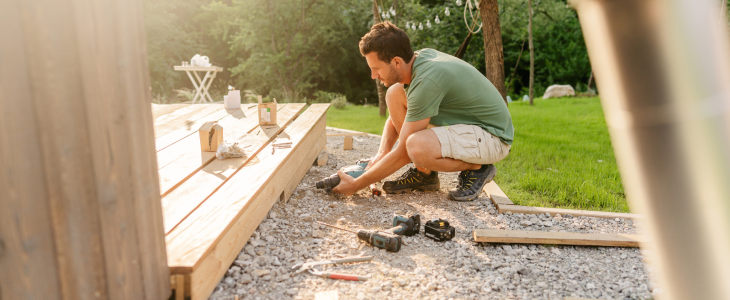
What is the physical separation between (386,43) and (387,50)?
0.15 feet

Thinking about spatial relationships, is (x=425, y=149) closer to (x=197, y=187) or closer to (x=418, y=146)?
(x=418, y=146)

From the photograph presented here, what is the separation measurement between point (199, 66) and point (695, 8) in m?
8.83

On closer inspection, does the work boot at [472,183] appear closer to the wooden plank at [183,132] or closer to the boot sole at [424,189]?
the boot sole at [424,189]

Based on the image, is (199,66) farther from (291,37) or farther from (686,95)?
(686,95)

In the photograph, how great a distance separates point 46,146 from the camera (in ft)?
3.21

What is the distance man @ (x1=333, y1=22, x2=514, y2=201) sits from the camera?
2.60 meters

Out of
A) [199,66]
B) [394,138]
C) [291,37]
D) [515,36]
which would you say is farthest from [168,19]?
[394,138]

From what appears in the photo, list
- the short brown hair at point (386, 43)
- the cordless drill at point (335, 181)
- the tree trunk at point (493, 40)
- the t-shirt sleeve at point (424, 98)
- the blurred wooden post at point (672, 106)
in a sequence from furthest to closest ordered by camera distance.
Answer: the tree trunk at point (493, 40) → the cordless drill at point (335, 181) → the short brown hair at point (386, 43) → the t-shirt sleeve at point (424, 98) → the blurred wooden post at point (672, 106)

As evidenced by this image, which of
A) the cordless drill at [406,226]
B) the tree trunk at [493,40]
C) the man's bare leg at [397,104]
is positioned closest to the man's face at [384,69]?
the man's bare leg at [397,104]

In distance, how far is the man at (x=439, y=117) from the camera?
2602 mm

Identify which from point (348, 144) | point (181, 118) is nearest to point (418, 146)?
point (348, 144)

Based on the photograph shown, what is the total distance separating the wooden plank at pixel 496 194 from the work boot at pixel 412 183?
1.23 ft

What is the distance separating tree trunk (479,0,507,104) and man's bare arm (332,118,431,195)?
7.26 feet

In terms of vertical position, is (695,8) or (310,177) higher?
(695,8)
